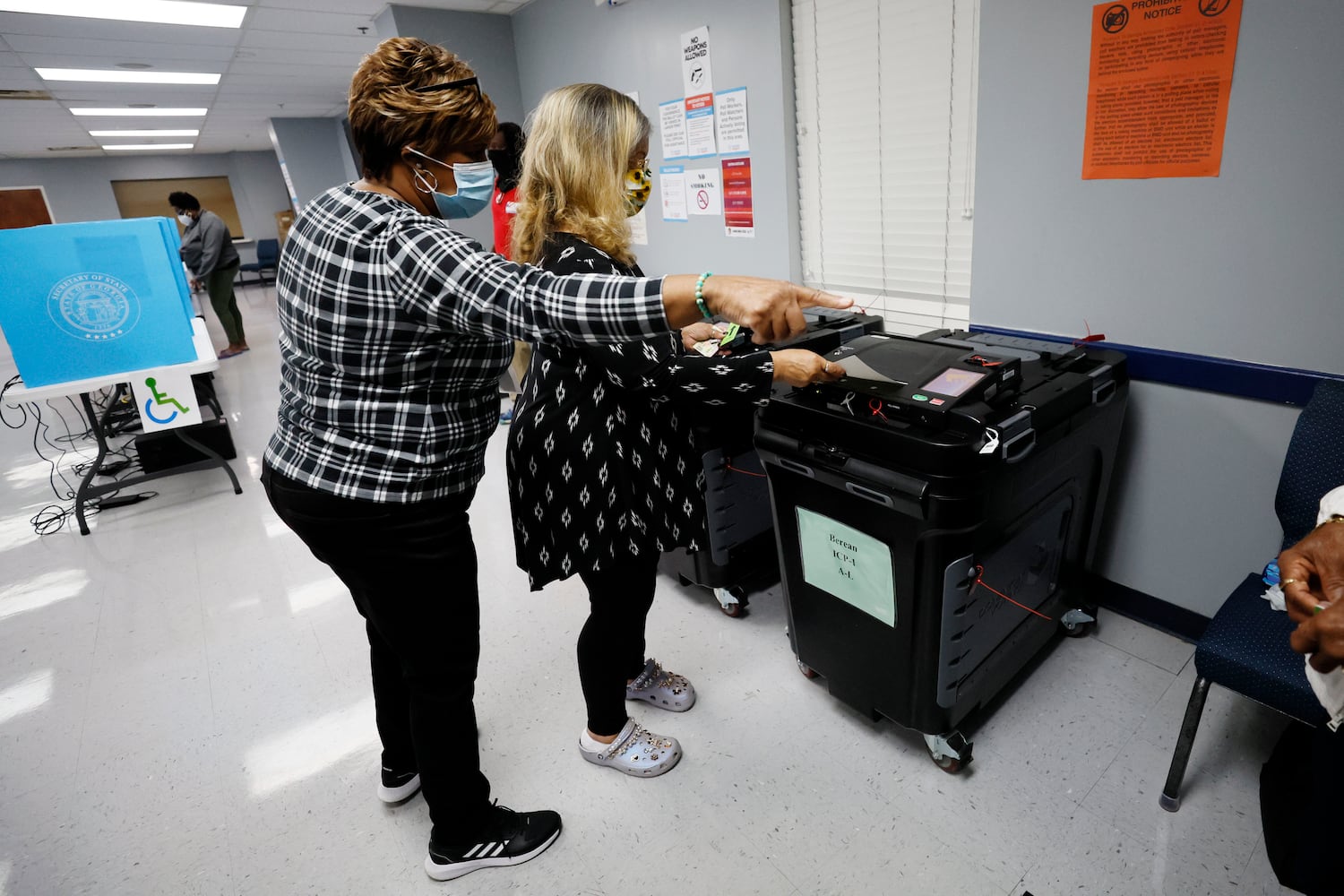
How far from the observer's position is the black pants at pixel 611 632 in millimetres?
1352

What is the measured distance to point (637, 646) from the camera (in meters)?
1.72

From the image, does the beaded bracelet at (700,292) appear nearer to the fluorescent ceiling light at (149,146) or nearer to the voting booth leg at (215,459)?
the voting booth leg at (215,459)

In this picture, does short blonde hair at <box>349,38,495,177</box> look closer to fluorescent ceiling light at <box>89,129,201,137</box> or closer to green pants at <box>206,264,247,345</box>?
green pants at <box>206,264,247,345</box>

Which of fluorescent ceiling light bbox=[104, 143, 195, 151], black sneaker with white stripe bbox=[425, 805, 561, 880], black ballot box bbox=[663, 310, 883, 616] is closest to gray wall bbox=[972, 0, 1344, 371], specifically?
black ballot box bbox=[663, 310, 883, 616]

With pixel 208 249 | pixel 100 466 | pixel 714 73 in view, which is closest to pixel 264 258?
pixel 208 249

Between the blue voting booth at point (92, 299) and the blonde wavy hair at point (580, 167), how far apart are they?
2.29m

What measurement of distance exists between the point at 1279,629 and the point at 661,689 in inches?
51.4

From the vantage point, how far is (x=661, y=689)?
178 cm

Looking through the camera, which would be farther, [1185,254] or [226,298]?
[226,298]

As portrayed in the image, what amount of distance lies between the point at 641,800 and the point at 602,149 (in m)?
1.36

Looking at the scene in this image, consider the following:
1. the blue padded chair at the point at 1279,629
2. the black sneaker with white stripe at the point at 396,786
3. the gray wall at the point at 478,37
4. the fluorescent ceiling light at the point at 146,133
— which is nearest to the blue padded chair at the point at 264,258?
the fluorescent ceiling light at the point at 146,133

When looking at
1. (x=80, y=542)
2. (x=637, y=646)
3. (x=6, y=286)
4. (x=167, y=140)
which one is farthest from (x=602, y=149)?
(x=167, y=140)

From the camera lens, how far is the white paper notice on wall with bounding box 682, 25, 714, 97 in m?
2.81

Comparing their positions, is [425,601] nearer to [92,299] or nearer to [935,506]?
[935,506]
